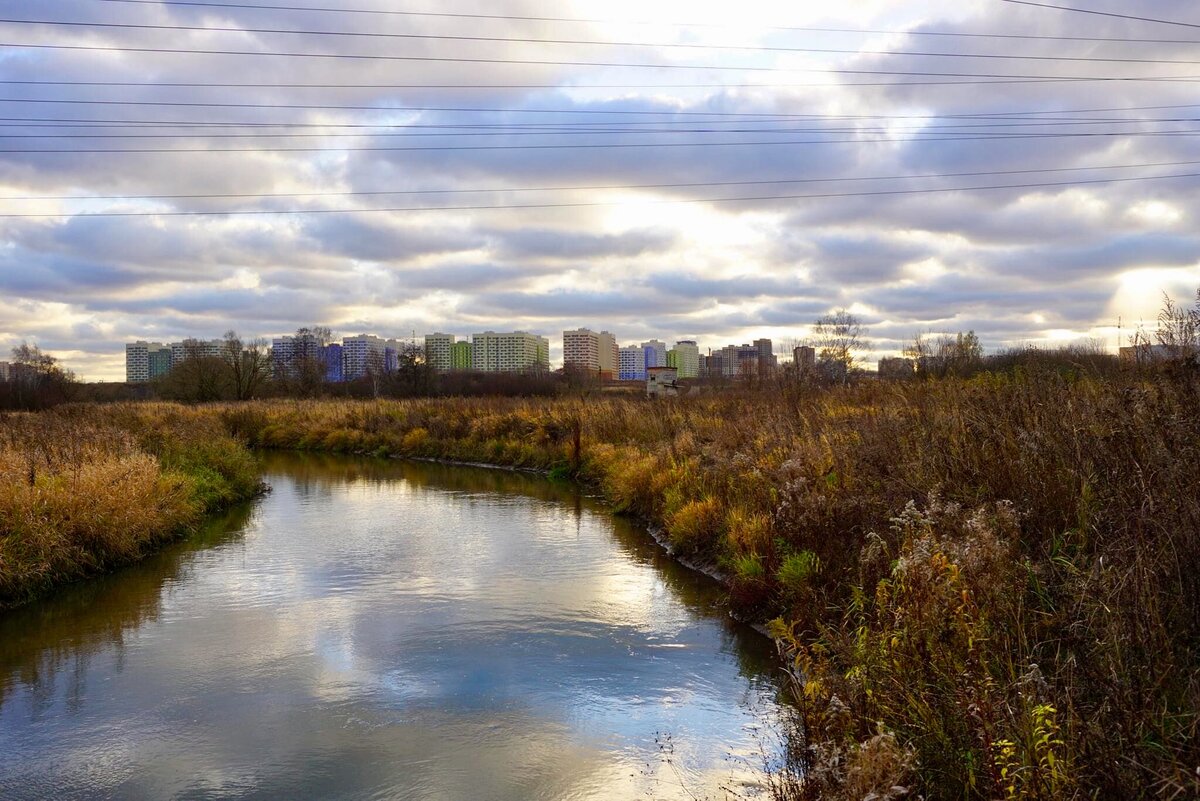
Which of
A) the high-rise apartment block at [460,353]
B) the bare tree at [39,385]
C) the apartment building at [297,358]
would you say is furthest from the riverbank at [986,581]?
the high-rise apartment block at [460,353]

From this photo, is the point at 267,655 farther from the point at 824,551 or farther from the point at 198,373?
the point at 198,373

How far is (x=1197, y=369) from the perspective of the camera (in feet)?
22.7

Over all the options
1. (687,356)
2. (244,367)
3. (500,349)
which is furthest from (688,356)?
(244,367)

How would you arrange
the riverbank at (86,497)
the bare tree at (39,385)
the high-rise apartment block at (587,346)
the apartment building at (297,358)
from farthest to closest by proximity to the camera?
the high-rise apartment block at (587,346) → the apartment building at (297,358) → the bare tree at (39,385) → the riverbank at (86,497)

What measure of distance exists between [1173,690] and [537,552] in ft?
32.3

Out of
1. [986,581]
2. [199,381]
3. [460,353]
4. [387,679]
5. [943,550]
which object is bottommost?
[387,679]

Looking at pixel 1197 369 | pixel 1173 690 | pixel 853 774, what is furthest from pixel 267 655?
pixel 1197 369

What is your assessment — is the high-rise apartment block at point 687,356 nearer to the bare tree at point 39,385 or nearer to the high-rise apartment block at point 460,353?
the high-rise apartment block at point 460,353

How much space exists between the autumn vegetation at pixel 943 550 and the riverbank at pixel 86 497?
0.15ft

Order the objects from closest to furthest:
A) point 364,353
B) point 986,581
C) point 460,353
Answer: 1. point 986,581
2. point 364,353
3. point 460,353

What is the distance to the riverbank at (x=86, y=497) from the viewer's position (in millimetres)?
10445

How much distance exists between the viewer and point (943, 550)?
5.26m

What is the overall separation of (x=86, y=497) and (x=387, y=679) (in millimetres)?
6938

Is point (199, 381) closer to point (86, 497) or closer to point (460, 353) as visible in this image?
point (86, 497)
